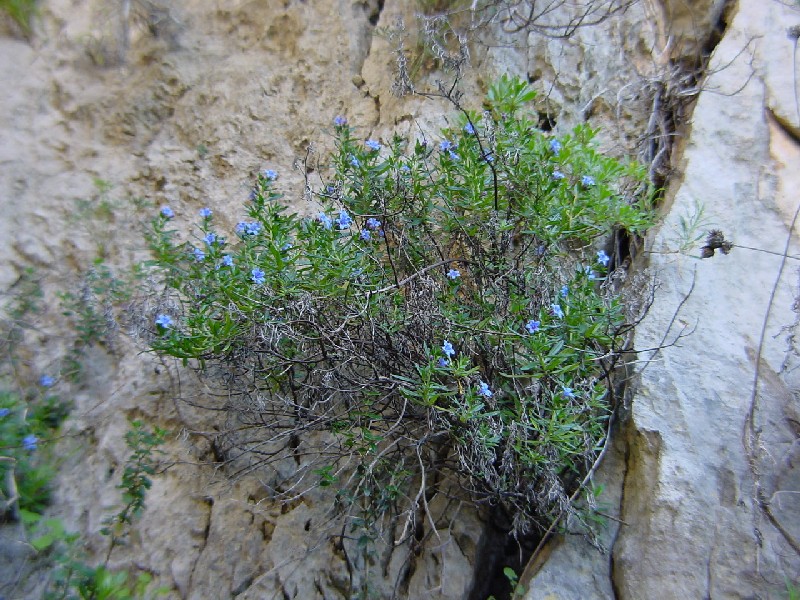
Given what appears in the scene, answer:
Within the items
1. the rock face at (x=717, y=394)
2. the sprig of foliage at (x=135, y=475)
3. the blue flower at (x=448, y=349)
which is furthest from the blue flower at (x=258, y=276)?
the rock face at (x=717, y=394)

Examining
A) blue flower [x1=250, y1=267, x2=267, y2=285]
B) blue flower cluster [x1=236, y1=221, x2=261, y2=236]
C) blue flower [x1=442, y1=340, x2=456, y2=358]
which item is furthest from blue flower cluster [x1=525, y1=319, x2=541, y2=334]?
blue flower cluster [x1=236, y1=221, x2=261, y2=236]

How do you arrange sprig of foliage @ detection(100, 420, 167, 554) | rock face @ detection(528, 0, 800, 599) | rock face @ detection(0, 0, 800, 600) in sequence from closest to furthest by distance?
1. rock face @ detection(528, 0, 800, 599)
2. rock face @ detection(0, 0, 800, 600)
3. sprig of foliage @ detection(100, 420, 167, 554)

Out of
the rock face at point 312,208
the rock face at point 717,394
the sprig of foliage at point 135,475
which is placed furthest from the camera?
the sprig of foliage at point 135,475

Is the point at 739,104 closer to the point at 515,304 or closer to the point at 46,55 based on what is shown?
the point at 515,304

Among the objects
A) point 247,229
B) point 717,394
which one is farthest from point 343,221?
point 717,394

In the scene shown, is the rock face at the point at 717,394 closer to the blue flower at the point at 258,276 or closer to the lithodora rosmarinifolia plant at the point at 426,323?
the lithodora rosmarinifolia plant at the point at 426,323

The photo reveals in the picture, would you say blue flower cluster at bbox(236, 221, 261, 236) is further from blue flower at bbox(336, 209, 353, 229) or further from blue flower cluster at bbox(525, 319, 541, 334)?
blue flower cluster at bbox(525, 319, 541, 334)

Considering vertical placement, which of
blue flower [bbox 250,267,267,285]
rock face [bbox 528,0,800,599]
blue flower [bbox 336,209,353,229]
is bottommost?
rock face [bbox 528,0,800,599]
